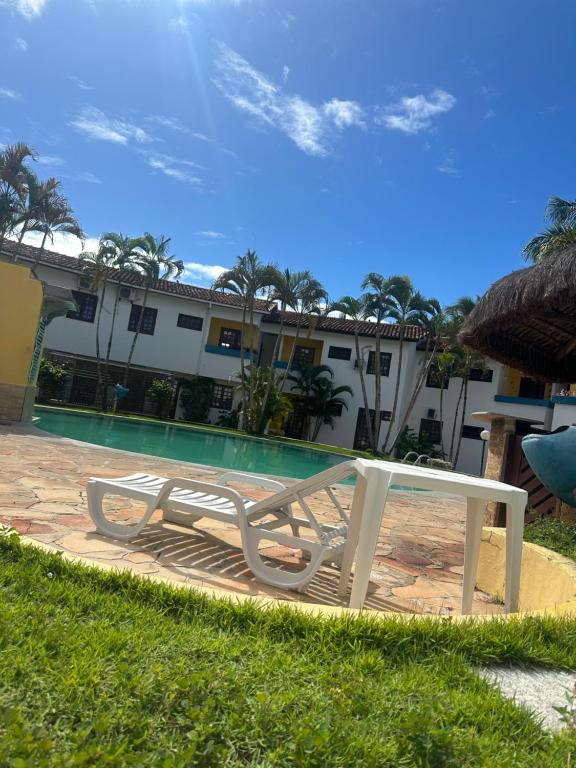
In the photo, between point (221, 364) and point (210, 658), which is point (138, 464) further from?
point (221, 364)

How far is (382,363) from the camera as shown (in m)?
29.4

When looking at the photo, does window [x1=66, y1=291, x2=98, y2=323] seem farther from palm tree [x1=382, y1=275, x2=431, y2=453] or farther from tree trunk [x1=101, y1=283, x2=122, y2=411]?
palm tree [x1=382, y1=275, x2=431, y2=453]

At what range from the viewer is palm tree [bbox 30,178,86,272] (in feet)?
71.6

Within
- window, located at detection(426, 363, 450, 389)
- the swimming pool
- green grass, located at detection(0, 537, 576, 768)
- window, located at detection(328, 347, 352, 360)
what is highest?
window, located at detection(328, 347, 352, 360)

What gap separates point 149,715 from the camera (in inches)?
66.6

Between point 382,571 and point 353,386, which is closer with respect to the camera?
point 382,571

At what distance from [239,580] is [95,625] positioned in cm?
170

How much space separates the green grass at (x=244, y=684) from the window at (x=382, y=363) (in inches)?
1058

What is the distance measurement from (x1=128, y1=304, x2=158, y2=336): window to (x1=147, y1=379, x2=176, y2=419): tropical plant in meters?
2.98

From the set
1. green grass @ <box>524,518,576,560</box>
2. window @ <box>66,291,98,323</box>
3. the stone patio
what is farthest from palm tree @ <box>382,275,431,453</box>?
green grass @ <box>524,518,576,560</box>

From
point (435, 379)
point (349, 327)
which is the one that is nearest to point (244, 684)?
point (349, 327)

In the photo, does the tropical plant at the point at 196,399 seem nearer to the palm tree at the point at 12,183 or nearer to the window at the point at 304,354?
the window at the point at 304,354

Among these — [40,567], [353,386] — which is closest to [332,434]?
[353,386]

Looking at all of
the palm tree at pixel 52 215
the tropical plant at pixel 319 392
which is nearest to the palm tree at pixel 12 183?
the palm tree at pixel 52 215
